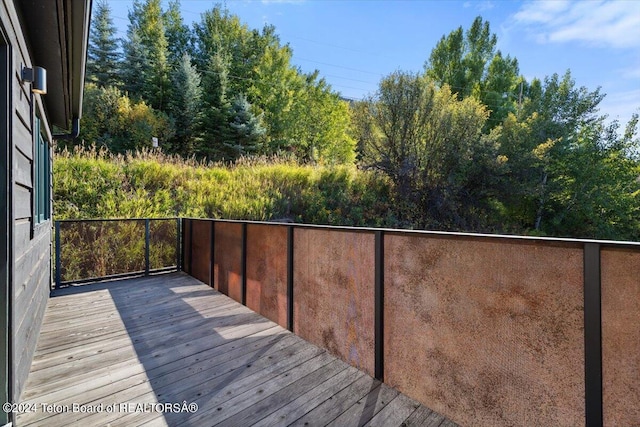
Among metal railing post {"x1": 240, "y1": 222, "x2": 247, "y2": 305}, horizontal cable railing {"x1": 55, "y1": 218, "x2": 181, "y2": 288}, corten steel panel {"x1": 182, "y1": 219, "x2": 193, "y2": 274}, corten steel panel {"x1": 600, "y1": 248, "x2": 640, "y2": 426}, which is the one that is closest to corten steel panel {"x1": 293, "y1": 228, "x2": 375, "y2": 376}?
metal railing post {"x1": 240, "y1": 222, "x2": 247, "y2": 305}

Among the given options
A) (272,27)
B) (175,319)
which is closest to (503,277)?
(175,319)

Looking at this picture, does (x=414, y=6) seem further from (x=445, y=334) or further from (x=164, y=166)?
(x=445, y=334)

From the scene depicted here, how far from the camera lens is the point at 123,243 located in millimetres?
4844

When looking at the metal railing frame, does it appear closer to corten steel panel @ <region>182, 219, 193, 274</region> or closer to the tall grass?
corten steel panel @ <region>182, 219, 193, 274</region>

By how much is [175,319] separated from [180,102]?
50.4 feet

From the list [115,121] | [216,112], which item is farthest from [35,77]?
[216,112]

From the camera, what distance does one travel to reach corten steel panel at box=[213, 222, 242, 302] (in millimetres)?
3496

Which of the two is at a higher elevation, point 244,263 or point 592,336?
point 592,336

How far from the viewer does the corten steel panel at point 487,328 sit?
3.89 feet

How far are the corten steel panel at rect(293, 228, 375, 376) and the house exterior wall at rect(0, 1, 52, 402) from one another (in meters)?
1.75

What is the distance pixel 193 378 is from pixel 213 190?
5.59 meters

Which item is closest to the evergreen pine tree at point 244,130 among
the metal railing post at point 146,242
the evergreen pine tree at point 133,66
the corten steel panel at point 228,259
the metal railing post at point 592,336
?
the evergreen pine tree at point 133,66

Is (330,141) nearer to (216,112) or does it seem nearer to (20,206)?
(216,112)

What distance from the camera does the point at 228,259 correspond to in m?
3.73
